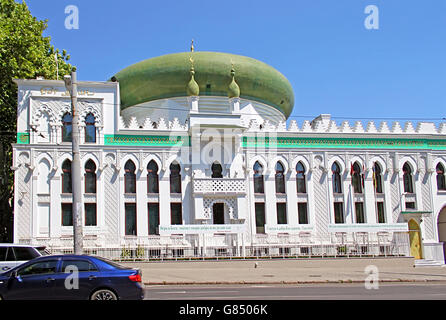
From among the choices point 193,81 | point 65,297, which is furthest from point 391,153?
point 65,297

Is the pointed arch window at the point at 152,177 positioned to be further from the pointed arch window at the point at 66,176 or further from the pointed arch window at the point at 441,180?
the pointed arch window at the point at 441,180

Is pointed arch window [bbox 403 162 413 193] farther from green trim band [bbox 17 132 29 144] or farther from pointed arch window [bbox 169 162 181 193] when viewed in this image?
green trim band [bbox 17 132 29 144]

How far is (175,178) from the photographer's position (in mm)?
29094

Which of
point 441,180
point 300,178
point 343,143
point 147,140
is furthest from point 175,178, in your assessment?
point 441,180

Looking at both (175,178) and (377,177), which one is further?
(377,177)

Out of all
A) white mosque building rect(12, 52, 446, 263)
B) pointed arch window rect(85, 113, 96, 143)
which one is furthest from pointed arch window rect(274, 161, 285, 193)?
pointed arch window rect(85, 113, 96, 143)

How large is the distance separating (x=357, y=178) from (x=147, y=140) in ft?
42.3

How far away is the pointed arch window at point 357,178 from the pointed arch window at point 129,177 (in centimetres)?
1306

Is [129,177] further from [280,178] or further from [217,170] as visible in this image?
[280,178]

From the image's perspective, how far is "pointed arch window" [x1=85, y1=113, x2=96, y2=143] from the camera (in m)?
28.4

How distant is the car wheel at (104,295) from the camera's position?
10.2 meters

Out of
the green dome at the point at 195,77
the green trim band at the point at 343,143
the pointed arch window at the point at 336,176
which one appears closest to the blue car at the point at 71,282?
the green trim band at the point at 343,143

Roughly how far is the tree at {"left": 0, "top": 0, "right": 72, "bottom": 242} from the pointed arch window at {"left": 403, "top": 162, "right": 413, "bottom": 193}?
22754mm
